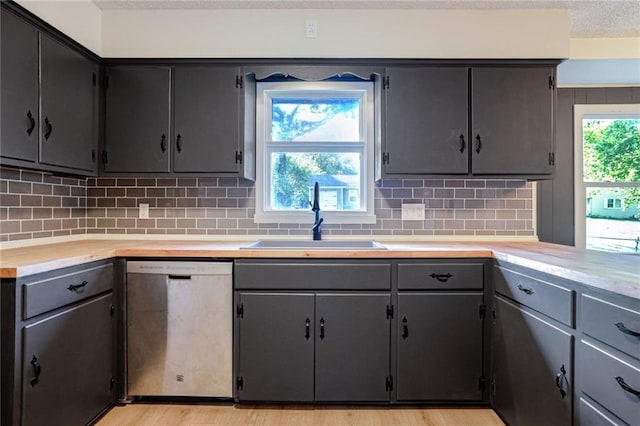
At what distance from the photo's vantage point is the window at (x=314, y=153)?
102 inches

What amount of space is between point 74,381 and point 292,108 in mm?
2130

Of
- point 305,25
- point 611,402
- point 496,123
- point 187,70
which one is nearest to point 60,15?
point 187,70

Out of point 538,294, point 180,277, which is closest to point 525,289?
point 538,294

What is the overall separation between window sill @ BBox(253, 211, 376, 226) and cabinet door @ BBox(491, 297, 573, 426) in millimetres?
1038

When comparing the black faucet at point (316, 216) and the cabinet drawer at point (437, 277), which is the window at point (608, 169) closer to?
the cabinet drawer at point (437, 277)

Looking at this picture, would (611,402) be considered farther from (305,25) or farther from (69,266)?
(305,25)

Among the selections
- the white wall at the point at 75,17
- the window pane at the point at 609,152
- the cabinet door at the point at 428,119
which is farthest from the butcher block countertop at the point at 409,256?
the window pane at the point at 609,152

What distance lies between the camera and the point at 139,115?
2.27 metres

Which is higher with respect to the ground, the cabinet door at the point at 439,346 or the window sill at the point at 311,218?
the window sill at the point at 311,218

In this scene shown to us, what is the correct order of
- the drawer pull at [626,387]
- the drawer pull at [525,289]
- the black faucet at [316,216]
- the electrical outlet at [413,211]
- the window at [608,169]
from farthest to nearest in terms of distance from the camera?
the window at [608,169] → the electrical outlet at [413,211] → the black faucet at [316,216] → the drawer pull at [525,289] → the drawer pull at [626,387]

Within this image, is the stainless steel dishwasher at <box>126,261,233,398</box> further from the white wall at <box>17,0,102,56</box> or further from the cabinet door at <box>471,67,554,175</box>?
the cabinet door at <box>471,67,554,175</box>

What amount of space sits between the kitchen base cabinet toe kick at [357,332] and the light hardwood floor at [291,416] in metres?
0.07

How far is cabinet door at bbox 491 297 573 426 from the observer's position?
1385mm

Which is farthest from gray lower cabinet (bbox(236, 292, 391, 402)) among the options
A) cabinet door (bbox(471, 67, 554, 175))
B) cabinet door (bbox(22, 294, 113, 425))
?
cabinet door (bbox(471, 67, 554, 175))
